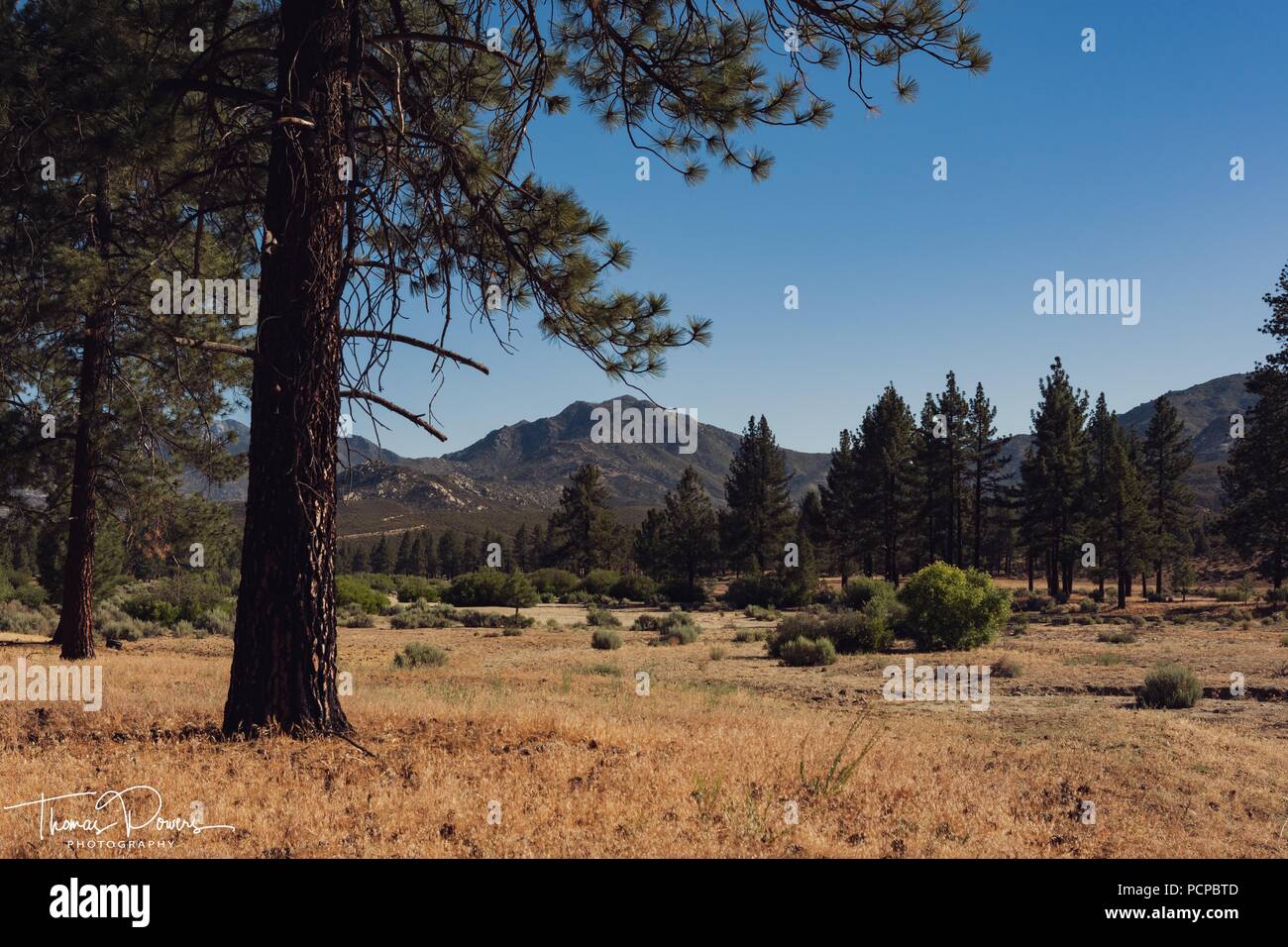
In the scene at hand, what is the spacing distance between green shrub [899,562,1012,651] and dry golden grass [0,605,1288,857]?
8636 mm

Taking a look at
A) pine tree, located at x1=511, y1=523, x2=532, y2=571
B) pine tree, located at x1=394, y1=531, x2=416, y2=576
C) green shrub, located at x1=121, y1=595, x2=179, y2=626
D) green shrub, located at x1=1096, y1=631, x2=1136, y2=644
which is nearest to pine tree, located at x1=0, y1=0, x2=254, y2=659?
green shrub, located at x1=121, y1=595, x2=179, y2=626

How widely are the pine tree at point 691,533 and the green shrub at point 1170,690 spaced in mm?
40694

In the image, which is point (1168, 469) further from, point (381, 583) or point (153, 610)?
point (153, 610)

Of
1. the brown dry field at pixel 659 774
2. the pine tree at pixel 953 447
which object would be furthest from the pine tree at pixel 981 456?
the brown dry field at pixel 659 774

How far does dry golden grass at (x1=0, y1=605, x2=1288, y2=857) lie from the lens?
15.9 ft

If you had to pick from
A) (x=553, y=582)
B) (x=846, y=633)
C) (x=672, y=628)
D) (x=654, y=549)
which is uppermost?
(x=654, y=549)

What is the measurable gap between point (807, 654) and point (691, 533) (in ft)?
122

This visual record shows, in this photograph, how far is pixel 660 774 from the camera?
641 cm

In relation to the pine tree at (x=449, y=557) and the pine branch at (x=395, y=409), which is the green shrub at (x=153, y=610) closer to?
the pine branch at (x=395, y=409)

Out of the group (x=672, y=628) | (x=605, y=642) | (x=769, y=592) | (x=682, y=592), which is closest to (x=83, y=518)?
(x=605, y=642)

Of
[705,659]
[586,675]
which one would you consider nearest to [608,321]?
[586,675]

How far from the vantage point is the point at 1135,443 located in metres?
60.9

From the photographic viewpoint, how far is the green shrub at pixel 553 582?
58.3 m
